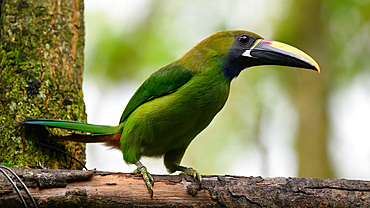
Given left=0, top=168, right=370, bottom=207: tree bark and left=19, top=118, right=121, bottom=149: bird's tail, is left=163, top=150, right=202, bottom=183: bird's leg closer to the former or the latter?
left=19, top=118, right=121, bottom=149: bird's tail

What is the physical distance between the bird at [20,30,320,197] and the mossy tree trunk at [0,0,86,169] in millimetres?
186

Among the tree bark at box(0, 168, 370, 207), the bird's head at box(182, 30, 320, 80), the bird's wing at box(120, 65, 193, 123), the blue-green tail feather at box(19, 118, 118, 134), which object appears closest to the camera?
the tree bark at box(0, 168, 370, 207)

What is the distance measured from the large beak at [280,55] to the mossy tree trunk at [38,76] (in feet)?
5.28

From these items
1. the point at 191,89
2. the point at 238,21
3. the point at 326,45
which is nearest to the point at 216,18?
the point at 238,21

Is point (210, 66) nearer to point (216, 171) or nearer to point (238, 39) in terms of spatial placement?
point (238, 39)

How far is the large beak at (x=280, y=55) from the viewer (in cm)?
377

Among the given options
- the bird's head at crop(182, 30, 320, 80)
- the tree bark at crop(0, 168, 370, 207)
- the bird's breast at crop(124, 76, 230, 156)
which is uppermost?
the bird's head at crop(182, 30, 320, 80)

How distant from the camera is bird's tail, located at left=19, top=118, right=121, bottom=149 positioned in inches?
148

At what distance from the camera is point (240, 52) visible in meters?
4.03

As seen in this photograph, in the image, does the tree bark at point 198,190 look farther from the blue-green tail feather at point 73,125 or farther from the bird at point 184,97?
the blue-green tail feather at point 73,125

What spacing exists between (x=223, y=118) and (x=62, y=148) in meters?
8.46

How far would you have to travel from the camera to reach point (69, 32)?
14.4 ft

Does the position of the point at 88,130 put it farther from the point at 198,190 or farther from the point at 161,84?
the point at 198,190

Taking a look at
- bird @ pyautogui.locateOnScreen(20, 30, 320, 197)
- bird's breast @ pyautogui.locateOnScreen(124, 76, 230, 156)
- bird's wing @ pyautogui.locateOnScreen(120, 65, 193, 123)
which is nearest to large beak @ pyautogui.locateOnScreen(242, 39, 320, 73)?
bird @ pyautogui.locateOnScreen(20, 30, 320, 197)
